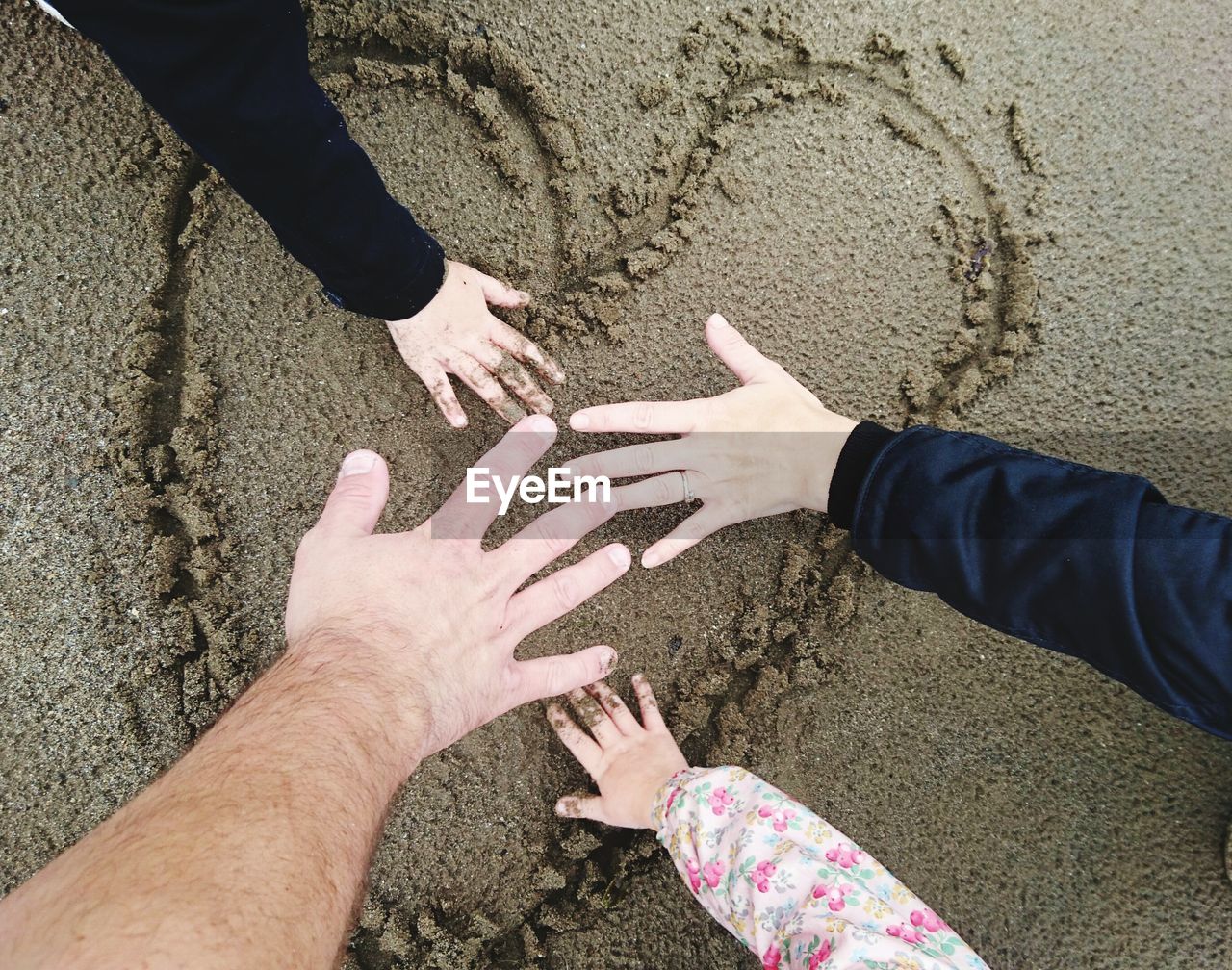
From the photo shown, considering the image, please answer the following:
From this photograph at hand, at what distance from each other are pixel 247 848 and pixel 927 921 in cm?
101

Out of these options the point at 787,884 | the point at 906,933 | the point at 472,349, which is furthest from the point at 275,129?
the point at 906,933

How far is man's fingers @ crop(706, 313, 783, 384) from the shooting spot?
141 centimetres

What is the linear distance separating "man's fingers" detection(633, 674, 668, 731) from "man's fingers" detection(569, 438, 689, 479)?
1.35 ft

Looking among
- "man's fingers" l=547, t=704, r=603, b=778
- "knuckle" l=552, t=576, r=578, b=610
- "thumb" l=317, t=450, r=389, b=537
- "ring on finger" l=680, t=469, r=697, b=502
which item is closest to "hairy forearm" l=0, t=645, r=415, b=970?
"thumb" l=317, t=450, r=389, b=537

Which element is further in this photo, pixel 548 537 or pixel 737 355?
pixel 737 355

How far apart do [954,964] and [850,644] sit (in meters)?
0.55

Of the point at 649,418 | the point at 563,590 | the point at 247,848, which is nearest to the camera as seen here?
the point at 247,848

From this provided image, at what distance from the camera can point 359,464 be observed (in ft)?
4.24

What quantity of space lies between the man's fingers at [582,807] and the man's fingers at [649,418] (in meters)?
0.69

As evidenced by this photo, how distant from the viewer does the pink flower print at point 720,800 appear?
1335 millimetres

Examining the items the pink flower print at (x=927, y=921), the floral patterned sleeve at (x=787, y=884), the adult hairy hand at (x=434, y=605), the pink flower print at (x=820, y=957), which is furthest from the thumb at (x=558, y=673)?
the pink flower print at (x=927, y=921)

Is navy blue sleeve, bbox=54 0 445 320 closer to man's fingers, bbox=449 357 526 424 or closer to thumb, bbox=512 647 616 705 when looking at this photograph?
man's fingers, bbox=449 357 526 424

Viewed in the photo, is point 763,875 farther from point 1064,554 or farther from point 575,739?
point 1064,554

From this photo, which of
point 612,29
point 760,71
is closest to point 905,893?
point 760,71
